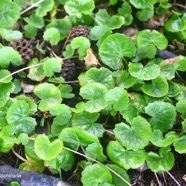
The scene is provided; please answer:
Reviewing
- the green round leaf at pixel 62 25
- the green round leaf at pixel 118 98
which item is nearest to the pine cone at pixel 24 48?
the green round leaf at pixel 62 25

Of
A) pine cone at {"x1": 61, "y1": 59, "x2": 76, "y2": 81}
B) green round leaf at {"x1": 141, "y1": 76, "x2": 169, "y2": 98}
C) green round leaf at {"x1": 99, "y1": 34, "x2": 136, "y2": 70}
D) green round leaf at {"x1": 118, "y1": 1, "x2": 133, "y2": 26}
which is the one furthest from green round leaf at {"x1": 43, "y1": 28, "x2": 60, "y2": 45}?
green round leaf at {"x1": 141, "y1": 76, "x2": 169, "y2": 98}

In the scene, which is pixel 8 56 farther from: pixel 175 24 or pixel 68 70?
pixel 175 24

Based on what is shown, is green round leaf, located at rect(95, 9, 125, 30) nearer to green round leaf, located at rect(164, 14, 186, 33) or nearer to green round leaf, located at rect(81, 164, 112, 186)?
green round leaf, located at rect(164, 14, 186, 33)

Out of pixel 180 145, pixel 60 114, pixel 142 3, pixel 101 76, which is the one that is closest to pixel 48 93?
pixel 60 114

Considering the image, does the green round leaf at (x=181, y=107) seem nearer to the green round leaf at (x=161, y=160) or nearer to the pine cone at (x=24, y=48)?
the green round leaf at (x=161, y=160)

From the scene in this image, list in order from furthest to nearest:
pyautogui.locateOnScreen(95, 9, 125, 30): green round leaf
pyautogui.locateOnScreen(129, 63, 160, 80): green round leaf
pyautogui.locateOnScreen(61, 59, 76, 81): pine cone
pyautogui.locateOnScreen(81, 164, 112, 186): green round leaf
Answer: pyautogui.locateOnScreen(95, 9, 125, 30): green round leaf < pyautogui.locateOnScreen(61, 59, 76, 81): pine cone < pyautogui.locateOnScreen(129, 63, 160, 80): green round leaf < pyautogui.locateOnScreen(81, 164, 112, 186): green round leaf
